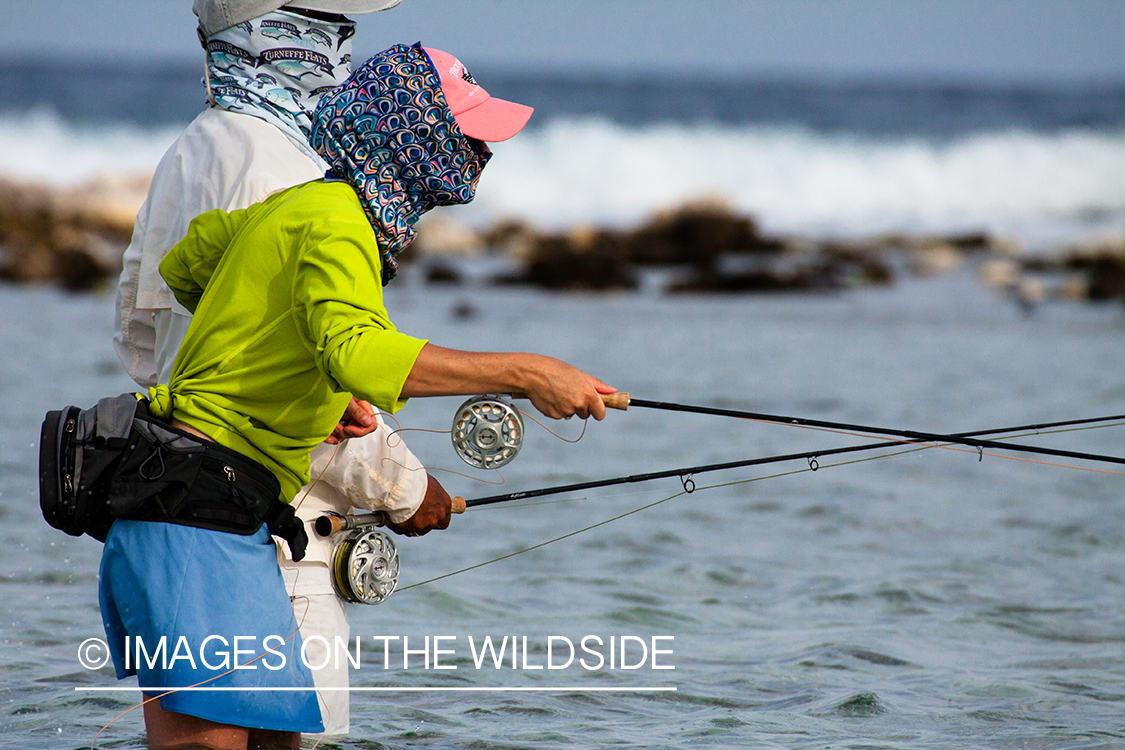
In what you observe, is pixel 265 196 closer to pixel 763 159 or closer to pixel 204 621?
pixel 204 621

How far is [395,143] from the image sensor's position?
2.67m

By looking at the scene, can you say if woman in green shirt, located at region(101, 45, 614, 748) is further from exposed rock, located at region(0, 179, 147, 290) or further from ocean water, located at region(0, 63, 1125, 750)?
exposed rock, located at region(0, 179, 147, 290)


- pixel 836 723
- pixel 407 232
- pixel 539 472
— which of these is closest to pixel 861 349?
pixel 539 472

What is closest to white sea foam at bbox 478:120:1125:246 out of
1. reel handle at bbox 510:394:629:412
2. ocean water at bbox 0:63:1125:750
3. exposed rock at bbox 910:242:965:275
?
exposed rock at bbox 910:242:965:275

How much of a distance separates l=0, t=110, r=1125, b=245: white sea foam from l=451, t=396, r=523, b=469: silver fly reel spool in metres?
20.0

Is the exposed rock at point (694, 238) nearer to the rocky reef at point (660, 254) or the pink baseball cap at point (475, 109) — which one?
the rocky reef at point (660, 254)

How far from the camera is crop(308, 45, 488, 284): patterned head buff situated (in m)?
2.67

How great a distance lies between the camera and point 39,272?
15.1 meters

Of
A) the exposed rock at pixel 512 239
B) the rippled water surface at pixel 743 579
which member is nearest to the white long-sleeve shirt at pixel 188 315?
the rippled water surface at pixel 743 579

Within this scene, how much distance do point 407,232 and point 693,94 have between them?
4403cm

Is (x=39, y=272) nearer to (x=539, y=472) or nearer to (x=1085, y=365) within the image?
(x=539, y=472)

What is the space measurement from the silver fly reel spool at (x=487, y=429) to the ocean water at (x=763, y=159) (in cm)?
1897

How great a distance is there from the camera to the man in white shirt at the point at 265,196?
3150mm

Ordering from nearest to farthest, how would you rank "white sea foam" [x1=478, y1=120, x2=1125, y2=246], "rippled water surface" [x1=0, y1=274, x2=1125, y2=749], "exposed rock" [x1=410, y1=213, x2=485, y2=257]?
"rippled water surface" [x1=0, y1=274, x2=1125, y2=749], "exposed rock" [x1=410, y1=213, x2=485, y2=257], "white sea foam" [x1=478, y1=120, x2=1125, y2=246]
